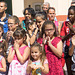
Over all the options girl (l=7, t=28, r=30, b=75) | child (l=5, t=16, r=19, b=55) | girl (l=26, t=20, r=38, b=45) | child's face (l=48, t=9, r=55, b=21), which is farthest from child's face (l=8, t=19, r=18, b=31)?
child's face (l=48, t=9, r=55, b=21)

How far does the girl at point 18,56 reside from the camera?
8.71 ft

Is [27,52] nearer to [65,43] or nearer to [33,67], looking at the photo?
[33,67]

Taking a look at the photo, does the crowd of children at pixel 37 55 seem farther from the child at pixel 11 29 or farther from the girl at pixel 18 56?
the child at pixel 11 29

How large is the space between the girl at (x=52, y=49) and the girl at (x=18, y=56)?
0.34 metres

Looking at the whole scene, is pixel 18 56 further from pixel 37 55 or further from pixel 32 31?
pixel 32 31

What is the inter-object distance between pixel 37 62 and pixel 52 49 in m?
0.31

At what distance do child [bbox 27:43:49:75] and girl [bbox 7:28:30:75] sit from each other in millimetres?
130

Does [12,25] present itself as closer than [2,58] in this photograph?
No

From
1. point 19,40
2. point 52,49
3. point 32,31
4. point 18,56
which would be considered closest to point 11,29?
point 32,31

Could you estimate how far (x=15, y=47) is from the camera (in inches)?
105

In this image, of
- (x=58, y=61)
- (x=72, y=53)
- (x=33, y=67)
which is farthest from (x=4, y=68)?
(x=72, y=53)

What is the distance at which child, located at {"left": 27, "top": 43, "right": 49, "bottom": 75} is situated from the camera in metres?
2.51

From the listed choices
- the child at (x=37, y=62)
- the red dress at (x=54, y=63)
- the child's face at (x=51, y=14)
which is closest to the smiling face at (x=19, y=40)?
the child at (x=37, y=62)

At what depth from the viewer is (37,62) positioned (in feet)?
8.55
